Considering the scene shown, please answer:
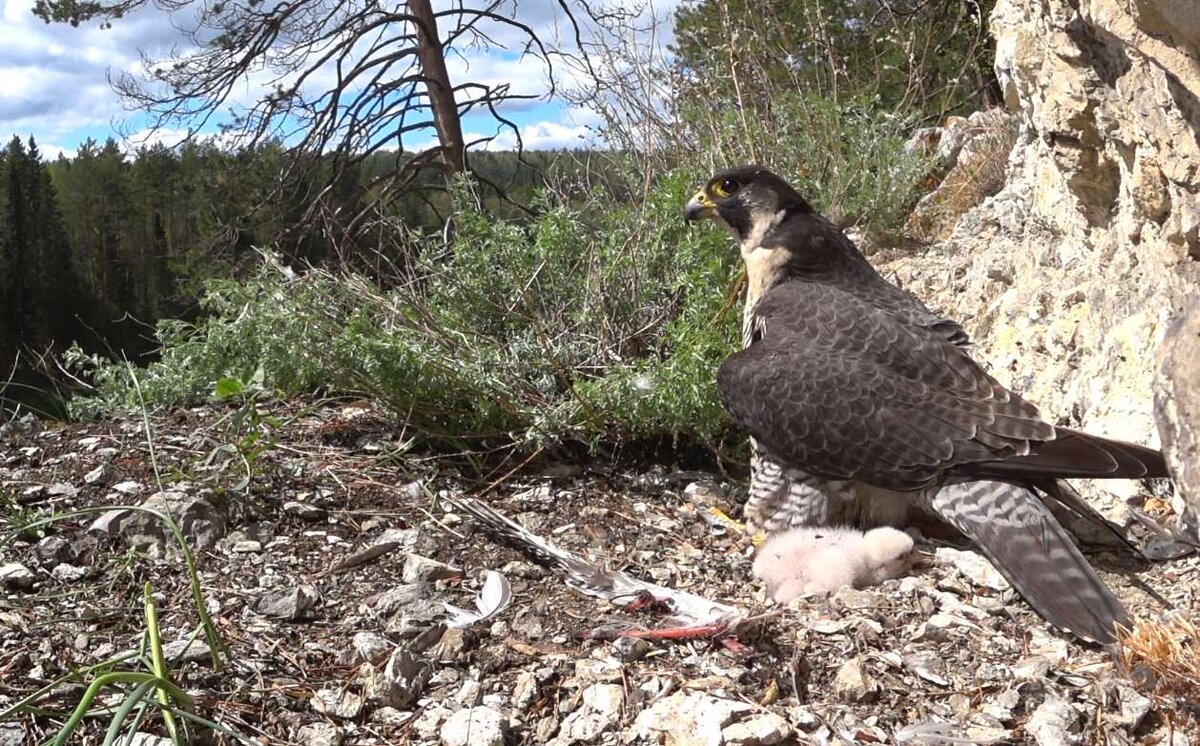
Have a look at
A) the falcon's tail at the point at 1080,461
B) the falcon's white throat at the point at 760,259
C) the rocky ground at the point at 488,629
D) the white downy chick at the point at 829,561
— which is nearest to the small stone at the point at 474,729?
the rocky ground at the point at 488,629

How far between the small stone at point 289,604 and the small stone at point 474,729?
2.16ft

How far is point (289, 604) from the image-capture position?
2.56 meters

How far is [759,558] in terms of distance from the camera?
2.94 meters

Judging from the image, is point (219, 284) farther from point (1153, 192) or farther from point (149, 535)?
point (1153, 192)

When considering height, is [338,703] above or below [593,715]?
above

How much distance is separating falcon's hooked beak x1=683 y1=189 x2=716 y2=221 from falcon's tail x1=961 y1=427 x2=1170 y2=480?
54.6 inches

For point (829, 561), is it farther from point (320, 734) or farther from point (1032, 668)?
point (320, 734)

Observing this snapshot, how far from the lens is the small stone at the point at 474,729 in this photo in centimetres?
201

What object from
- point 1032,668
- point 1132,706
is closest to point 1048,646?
point 1032,668

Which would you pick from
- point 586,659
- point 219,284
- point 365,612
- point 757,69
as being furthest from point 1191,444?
point 757,69

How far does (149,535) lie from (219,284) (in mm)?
1652

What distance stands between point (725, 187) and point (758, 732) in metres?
2.16

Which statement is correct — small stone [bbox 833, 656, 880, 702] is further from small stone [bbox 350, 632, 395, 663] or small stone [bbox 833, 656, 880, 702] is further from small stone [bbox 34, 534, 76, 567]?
small stone [bbox 34, 534, 76, 567]

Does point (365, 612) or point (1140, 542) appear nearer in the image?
point (365, 612)
